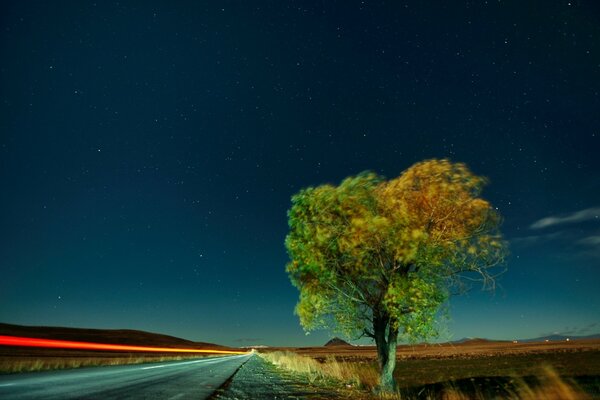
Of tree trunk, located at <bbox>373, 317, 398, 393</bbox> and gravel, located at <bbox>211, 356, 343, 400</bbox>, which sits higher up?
tree trunk, located at <bbox>373, 317, 398, 393</bbox>

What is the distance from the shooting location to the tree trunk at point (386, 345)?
685 inches

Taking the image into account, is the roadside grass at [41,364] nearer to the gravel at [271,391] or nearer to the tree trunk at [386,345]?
the gravel at [271,391]

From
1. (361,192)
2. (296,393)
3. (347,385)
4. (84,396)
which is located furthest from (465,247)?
(84,396)

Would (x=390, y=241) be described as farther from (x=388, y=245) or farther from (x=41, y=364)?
(x=41, y=364)

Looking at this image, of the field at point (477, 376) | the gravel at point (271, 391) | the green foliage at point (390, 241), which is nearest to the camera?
the field at point (477, 376)

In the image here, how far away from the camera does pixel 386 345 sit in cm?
1797

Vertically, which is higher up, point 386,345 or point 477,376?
point 386,345

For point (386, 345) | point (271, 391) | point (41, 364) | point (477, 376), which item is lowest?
point (477, 376)

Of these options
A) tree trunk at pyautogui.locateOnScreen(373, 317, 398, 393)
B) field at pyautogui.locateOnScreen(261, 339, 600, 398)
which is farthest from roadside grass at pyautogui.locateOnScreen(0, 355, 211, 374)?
tree trunk at pyautogui.locateOnScreen(373, 317, 398, 393)

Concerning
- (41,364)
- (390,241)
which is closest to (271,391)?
(390,241)

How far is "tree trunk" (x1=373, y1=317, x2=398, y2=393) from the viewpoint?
17.4 meters

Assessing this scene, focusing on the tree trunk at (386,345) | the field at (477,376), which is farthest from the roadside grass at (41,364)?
the tree trunk at (386,345)

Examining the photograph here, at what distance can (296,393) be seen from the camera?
11.4m

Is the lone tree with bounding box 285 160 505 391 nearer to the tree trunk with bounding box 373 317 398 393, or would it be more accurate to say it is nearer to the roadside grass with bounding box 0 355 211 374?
the tree trunk with bounding box 373 317 398 393
